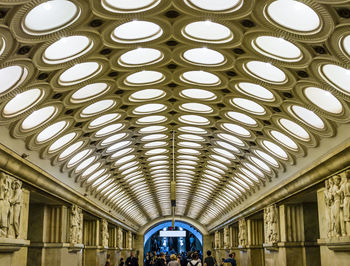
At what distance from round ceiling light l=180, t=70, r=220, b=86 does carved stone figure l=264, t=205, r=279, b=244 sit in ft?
27.3

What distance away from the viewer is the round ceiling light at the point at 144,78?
15767 millimetres

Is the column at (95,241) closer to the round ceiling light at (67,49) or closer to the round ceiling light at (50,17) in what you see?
the round ceiling light at (67,49)

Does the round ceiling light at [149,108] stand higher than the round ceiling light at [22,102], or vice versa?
the round ceiling light at [149,108]

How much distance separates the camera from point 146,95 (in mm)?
17984

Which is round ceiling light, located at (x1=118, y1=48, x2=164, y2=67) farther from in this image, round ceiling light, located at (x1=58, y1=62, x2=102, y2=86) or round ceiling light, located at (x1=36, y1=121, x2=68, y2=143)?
round ceiling light, located at (x1=36, y1=121, x2=68, y2=143)

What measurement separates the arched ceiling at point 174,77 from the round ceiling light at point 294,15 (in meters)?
0.02

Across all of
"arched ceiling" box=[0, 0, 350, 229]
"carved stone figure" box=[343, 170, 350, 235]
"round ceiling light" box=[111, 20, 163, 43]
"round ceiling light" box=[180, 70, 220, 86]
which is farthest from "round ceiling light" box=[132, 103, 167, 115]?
"carved stone figure" box=[343, 170, 350, 235]

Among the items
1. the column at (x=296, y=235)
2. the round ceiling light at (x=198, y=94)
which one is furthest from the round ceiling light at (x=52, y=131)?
the column at (x=296, y=235)

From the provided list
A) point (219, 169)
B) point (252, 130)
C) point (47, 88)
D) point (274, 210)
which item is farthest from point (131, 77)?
point (219, 169)

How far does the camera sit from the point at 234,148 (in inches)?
929

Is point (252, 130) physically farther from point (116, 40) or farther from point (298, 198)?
point (116, 40)

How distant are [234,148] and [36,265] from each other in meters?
10.6

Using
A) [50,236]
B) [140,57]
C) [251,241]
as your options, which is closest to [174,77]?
[140,57]

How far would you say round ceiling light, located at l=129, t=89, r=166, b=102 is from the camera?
1755cm
